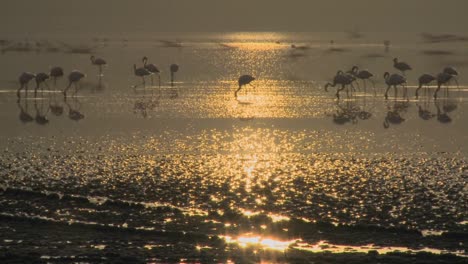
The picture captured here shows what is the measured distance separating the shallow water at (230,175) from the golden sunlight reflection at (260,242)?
0.03 m

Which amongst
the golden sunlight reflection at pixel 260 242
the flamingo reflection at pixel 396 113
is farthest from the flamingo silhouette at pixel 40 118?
the golden sunlight reflection at pixel 260 242

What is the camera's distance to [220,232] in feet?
37.5

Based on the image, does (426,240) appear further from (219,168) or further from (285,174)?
(219,168)

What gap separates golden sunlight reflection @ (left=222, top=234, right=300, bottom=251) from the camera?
10.8 m

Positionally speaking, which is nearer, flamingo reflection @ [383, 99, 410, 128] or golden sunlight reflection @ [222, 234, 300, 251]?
golden sunlight reflection @ [222, 234, 300, 251]

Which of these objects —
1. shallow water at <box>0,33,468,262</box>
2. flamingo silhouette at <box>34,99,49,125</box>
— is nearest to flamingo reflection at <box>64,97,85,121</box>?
shallow water at <box>0,33,468,262</box>

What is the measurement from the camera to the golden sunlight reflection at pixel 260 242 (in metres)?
10.8

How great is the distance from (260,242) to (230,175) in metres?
4.14

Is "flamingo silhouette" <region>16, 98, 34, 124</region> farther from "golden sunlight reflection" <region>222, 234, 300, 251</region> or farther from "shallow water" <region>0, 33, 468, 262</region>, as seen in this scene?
"golden sunlight reflection" <region>222, 234, 300, 251</region>

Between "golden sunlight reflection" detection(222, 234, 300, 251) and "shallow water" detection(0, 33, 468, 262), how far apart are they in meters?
0.03

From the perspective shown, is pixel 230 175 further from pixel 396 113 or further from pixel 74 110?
pixel 74 110

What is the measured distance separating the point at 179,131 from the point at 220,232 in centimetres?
920

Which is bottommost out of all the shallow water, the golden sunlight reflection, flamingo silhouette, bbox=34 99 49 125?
the golden sunlight reflection

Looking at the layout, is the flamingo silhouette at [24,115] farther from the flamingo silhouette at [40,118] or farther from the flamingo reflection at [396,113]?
the flamingo reflection at [396,113]
